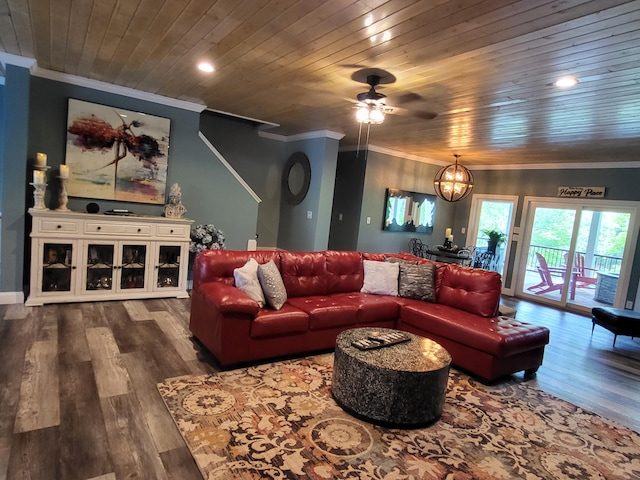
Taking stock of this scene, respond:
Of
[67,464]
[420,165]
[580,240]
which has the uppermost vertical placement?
[420,165]

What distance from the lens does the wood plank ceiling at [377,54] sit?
7.23 feet

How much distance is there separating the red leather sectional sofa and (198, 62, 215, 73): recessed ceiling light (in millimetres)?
1686

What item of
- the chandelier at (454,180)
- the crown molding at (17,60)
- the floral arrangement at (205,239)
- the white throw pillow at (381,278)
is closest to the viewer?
the crown molding at (17,60)

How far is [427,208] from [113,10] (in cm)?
648

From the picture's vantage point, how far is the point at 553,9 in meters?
1.99

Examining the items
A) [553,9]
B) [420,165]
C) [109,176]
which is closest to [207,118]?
[109,176]

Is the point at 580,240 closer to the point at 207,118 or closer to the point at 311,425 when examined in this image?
the point at 311,425

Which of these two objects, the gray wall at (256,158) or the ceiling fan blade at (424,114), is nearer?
the ceiling fan blade at (424,114)

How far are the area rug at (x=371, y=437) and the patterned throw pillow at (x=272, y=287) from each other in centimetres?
58

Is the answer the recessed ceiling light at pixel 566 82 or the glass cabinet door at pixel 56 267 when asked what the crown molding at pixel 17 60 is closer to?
the glass cabinet door at pixel 56 267

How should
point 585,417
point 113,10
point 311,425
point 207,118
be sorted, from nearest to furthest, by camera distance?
point 311,425
point 113,10
point 585,417
point 207,118

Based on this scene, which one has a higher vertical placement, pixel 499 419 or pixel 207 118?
pixel 207 118

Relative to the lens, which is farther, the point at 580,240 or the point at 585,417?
the point at 580,240

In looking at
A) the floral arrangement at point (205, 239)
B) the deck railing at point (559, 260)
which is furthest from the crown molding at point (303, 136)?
the deck railing at point (559, 260)
